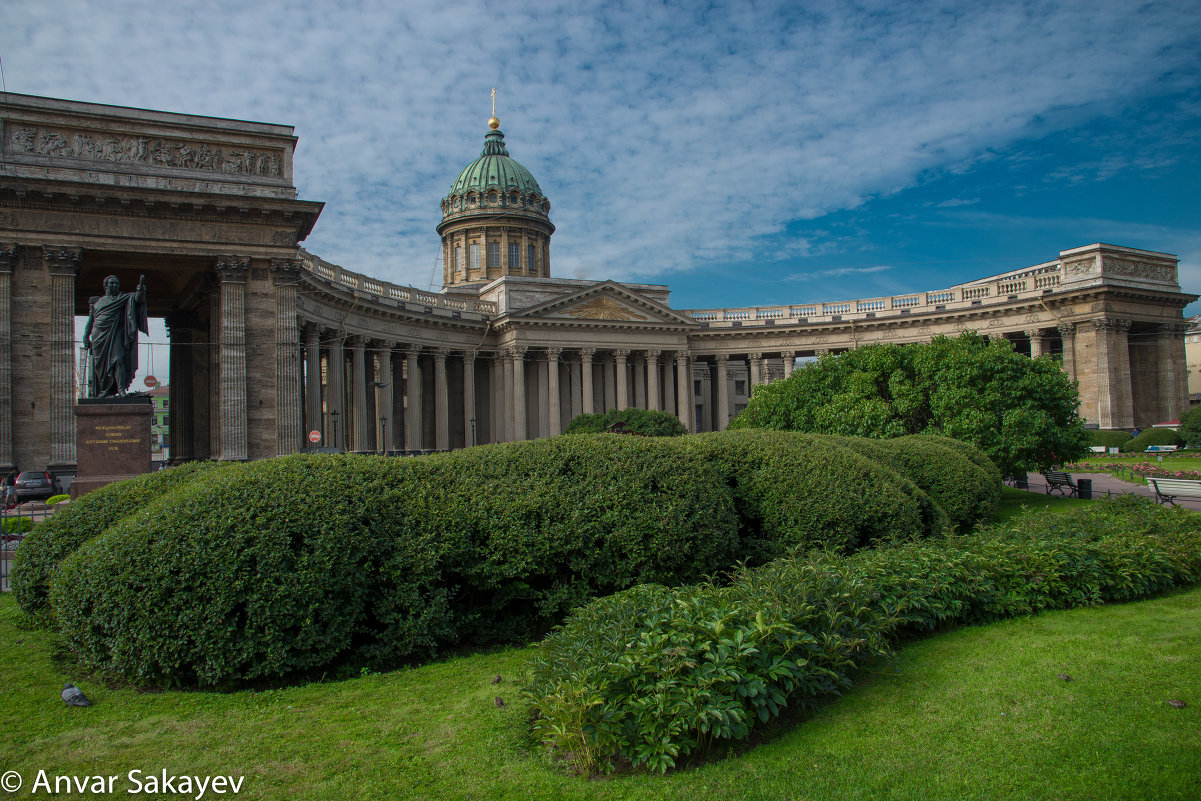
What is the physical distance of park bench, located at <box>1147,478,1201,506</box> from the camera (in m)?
19.2

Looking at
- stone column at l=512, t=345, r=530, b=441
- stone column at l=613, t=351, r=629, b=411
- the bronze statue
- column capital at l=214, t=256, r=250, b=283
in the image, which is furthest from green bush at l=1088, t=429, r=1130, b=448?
the bronze statue

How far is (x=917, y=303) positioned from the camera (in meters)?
53.8

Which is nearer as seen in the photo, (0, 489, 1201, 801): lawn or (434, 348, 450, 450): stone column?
(0, 489, 1201, 801): lawn

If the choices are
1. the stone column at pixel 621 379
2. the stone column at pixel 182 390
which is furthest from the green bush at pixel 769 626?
the stone column at pixel 621 379

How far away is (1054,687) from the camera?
671 centimetres

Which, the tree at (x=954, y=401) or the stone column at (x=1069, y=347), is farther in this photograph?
the stone column at (x=1069, y=347)

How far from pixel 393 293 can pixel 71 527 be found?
37.6m

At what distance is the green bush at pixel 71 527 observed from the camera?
962 cm

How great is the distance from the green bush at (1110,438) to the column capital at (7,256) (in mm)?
53044

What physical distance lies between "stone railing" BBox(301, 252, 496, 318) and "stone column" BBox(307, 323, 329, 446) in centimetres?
267

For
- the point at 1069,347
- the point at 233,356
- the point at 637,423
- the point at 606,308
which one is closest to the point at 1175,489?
the point at 637,423

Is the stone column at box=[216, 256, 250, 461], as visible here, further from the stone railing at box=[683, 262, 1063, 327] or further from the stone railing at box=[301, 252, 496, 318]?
the stone railing at box=[683, 262, 1063, 327]

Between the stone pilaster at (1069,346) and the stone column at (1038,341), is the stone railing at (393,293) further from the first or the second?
the stone pilaster at (1069,346)

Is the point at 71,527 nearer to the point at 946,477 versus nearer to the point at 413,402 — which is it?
the point at 946,477
